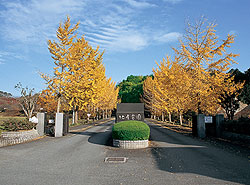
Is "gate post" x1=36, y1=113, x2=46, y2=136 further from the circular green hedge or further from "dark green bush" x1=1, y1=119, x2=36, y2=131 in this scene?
the circular green hedge

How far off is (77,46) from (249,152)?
56.1 feet

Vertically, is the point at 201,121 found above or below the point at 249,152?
above

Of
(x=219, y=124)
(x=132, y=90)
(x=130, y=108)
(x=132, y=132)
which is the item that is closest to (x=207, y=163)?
(x=132, y=132)

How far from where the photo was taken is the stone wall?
10909mm

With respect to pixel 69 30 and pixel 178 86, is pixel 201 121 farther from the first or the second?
pixel 69 30

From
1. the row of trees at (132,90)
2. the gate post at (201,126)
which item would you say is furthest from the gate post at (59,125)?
the row of trees at (132,90)

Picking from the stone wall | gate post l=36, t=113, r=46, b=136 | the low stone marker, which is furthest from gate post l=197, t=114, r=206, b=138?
the stone wall

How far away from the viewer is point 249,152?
29.3 feet

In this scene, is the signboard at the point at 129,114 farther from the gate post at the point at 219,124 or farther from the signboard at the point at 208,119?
the gate post at the point at 219,124

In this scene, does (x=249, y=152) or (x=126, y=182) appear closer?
(x=126, y=182)

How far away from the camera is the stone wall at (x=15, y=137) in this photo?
10909 mm

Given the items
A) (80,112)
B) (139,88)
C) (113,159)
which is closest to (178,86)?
(113,159)

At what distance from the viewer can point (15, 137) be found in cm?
1165

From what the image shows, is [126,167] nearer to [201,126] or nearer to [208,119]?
[201,126]
